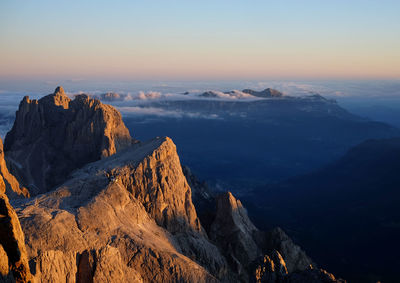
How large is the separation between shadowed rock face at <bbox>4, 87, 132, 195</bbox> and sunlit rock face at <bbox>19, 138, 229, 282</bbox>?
35578mm

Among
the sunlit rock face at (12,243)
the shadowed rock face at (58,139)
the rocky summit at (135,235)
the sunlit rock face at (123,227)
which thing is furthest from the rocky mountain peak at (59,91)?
the sunlit rock face at (12,243)

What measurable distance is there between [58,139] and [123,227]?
6828cm

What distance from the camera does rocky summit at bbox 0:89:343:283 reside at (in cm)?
3281

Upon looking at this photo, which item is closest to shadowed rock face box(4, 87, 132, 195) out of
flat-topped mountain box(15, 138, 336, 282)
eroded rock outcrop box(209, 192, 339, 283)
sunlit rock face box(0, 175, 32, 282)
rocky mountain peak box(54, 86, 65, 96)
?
rocky mountain peak box(54, 86, 65, 96)

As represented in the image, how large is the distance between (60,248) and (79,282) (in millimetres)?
3592

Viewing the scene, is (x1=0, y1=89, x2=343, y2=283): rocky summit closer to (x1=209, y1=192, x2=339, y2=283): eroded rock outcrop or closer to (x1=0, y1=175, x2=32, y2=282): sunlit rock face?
(x1=0, y1=175, x2=32, y2=282): sunlit rock face

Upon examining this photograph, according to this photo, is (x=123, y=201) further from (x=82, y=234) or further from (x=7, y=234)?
(x=7, y=234)

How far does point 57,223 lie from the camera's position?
Answer: 123 ft

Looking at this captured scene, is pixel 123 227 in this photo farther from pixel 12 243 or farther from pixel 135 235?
pixel 12 243

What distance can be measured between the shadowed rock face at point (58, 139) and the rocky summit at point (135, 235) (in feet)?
89.2

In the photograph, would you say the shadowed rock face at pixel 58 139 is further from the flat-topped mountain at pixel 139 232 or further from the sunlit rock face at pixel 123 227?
the sunlit rock face at pixel 123 227

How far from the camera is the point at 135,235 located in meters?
42.7

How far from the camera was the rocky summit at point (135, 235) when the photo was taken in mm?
32812

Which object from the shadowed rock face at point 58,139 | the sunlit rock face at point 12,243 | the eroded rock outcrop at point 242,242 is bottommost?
the eroded rock outcrop at point 242,242
